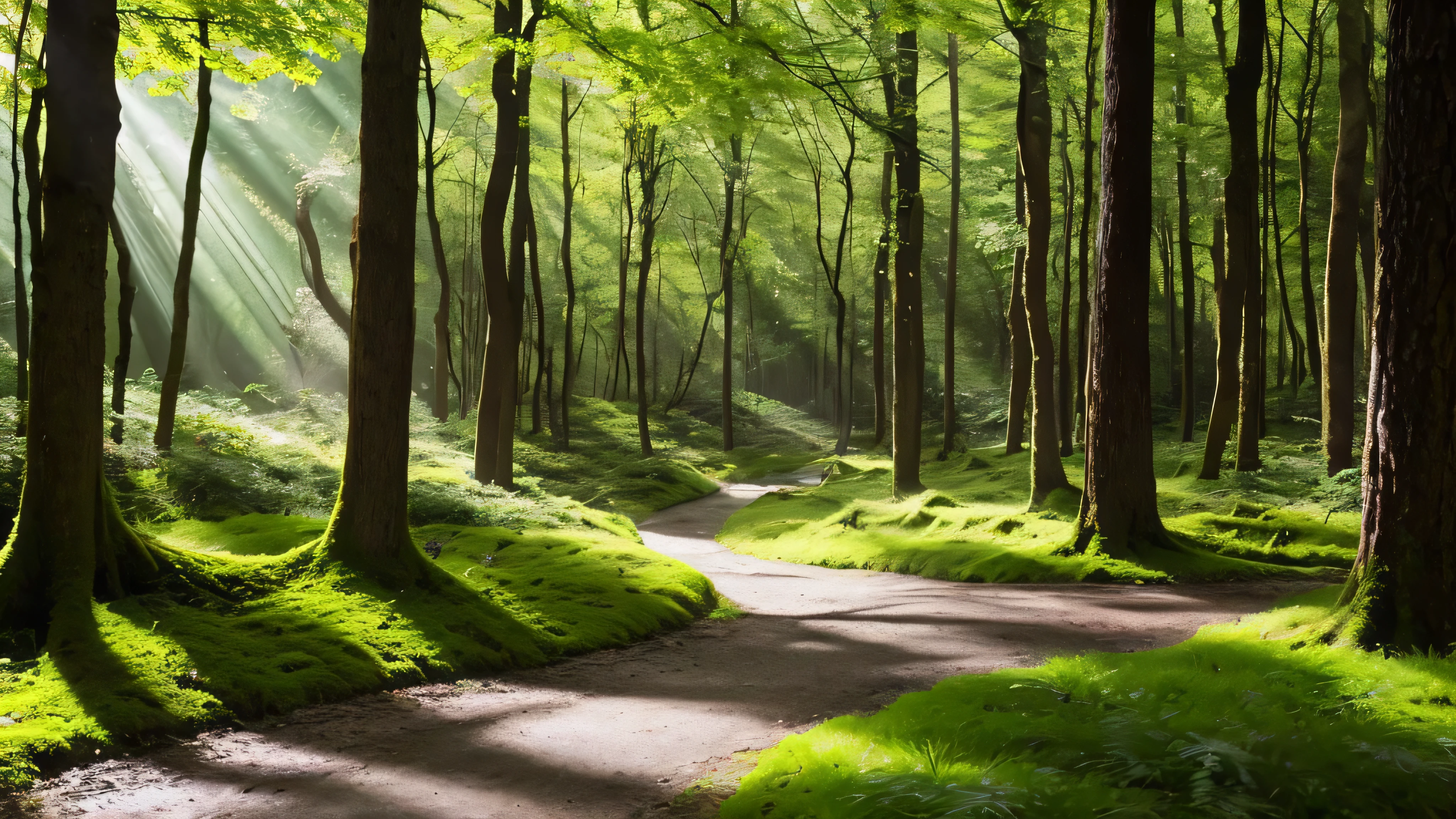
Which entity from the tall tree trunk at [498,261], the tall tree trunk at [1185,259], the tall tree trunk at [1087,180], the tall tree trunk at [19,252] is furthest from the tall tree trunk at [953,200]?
the tall tree trunk at [19,252]

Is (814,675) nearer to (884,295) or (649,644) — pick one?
(649,644)

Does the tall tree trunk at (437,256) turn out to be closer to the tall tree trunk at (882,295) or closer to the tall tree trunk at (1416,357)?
the tall tree trunk at (882,295)

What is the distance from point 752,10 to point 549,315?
21.1m

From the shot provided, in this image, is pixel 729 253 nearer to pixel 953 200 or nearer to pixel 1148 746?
pixel 953 200

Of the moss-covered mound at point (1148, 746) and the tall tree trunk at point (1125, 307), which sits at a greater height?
the tall tree trunk at point (1125, 307)

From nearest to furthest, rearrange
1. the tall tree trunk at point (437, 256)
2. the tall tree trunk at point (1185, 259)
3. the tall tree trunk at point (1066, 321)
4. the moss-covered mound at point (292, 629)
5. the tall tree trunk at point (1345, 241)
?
1. the moss-covered mound at point (292, 629)
2. the tall tree trunk at point (1345, 241)
3. the tall tree trunk at point (437, 256)
4. the tall tree trunk at point (1066, 321)
5. the tall tree trunk at point (1185, 259)

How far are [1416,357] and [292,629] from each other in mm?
6849

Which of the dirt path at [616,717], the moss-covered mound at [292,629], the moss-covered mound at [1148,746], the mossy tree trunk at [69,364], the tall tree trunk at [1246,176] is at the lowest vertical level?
the dirt path at [616,717]

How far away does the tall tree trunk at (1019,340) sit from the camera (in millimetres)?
18094

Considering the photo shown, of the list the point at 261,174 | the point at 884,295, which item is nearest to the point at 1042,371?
the point at 884,295

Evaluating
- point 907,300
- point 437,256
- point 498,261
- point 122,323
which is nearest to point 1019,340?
point 907,300

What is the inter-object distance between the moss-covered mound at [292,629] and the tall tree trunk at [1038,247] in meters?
6.83

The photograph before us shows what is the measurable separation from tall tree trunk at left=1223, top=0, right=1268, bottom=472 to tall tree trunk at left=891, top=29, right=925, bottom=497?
5169mm

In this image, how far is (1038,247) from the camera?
14406 millimetres
